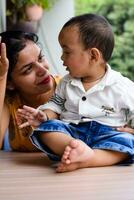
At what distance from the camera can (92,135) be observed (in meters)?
1.53

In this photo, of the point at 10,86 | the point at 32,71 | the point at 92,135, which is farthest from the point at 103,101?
the point at 10,86

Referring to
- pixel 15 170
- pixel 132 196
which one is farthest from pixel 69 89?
pixel 132 196

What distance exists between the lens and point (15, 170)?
4.74ft

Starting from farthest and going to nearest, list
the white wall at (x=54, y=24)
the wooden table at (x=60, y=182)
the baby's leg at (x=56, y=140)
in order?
the white wall at (x=54, y=24) → the baby's leg at (x=56, y=140) → the wooden table at (x=60, y=182)

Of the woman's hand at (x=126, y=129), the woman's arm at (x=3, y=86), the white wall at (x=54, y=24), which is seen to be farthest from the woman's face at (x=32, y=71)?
the white wall at (x=54, y=24)

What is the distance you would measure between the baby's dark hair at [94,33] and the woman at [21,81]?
0.23m

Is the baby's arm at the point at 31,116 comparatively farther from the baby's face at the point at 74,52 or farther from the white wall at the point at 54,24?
the white wall at the point at 54,24

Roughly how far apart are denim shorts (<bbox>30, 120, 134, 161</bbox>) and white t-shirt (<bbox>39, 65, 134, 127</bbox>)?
27mm

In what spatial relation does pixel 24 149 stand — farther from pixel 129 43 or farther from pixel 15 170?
pixel 129 43

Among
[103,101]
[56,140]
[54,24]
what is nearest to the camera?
[56,140]

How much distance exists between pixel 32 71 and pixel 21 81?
61mm

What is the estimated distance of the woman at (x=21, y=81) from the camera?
172 centimetres

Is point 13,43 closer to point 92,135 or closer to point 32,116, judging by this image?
point 32,116

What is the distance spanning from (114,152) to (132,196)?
0.29 meters
